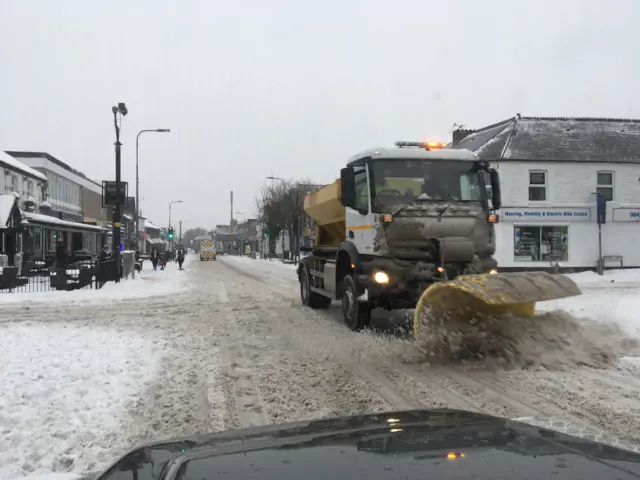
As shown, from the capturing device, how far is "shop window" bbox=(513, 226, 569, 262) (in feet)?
83.9

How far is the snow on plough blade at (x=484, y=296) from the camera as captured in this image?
20.3 ft

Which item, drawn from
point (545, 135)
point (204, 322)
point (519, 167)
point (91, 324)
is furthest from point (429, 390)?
point (545, 135)

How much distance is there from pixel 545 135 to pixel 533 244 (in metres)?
6.09

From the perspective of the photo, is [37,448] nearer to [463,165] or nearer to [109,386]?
[109,386]

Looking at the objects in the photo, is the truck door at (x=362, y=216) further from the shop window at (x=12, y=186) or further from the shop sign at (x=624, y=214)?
the shop window at (x=12, y=186)

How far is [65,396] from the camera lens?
211 inches

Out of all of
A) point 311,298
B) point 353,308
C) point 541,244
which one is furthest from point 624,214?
point 353,308

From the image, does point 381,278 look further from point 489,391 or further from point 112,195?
point 112,195

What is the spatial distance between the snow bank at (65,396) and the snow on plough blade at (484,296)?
372 cm

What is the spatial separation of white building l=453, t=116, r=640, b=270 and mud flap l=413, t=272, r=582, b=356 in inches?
749

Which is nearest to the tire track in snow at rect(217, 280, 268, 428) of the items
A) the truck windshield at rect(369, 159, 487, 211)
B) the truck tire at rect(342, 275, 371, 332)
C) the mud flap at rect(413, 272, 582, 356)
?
the truck tire at rect(342, 275, 371, 332)

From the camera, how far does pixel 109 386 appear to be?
5.82m

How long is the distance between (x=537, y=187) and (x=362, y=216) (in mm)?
19367

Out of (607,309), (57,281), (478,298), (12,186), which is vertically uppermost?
(12,186)
